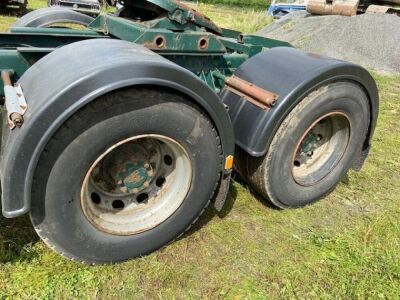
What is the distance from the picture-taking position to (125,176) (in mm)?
2236

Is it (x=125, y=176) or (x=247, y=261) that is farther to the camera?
(x=247, y=261)

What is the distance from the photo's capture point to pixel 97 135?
1.80m

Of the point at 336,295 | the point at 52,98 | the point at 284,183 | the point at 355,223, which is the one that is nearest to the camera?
the point at 52,98

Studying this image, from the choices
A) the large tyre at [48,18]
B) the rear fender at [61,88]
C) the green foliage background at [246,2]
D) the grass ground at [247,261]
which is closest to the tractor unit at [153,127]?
the rear fender at [61,88]

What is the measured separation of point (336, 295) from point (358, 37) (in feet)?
24.4

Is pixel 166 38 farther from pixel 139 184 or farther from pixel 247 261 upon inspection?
pixel 247 261

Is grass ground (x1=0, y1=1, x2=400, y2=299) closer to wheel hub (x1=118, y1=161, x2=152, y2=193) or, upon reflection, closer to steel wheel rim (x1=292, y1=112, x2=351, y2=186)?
steel wheel rim (x1=292, y1=112, x2=351, y2=186)

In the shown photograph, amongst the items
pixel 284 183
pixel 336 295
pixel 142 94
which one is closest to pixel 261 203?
pixel 284 183

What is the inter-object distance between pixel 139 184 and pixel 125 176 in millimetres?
95

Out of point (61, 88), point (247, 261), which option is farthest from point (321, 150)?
point (61, 88)

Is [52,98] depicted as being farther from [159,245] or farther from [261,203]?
[261,203]

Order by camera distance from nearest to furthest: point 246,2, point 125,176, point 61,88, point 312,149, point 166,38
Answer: point 61,88 < point 125,176 < point 166,38 < point 312,149 < point 246,2

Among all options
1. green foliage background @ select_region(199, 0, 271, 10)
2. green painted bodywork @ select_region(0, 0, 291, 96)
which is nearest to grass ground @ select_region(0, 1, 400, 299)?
green painted bodywork @ select_region(0, 0, 291, 96)

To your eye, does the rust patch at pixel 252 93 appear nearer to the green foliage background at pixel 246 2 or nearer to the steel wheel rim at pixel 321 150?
the steel wheel rim at pixel 321 150
